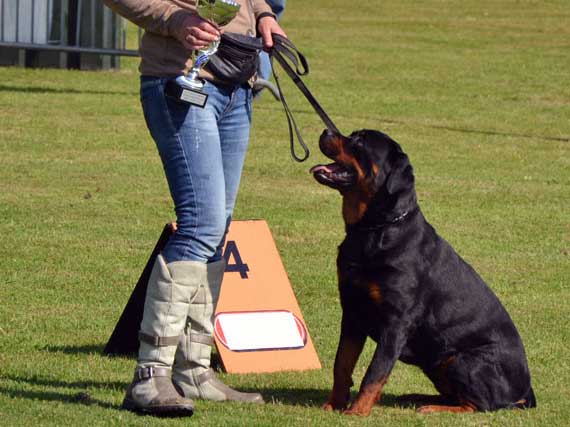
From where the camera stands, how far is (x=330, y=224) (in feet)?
32.3

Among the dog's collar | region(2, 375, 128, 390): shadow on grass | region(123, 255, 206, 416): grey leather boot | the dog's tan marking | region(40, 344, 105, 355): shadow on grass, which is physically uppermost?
the dog's collar

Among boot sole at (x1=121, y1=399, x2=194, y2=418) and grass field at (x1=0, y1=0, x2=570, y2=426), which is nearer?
boot sole at (x1=121, y1=399, x2=194, y2=418)

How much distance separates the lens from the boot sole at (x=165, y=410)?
4.82 m

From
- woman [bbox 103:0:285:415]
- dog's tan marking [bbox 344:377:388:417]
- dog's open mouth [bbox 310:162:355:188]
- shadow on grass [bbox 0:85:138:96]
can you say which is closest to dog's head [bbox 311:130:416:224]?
dog's open mouth [bbox 310:162:355:188]

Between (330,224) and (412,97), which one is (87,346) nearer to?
(330,224)

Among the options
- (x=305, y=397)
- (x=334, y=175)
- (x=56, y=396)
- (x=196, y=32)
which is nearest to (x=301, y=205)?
(x=305, y=397)

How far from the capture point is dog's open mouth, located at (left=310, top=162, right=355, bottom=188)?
5172mm

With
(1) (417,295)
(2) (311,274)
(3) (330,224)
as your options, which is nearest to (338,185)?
(1) (417,295)

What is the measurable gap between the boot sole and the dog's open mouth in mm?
1093

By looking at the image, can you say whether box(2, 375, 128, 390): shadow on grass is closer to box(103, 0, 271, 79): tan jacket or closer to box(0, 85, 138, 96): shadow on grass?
box(103, 0, 271, 79): tan jacket

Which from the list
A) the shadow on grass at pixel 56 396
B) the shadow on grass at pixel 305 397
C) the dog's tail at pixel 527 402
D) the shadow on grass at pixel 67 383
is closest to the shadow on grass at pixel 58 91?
the shadow on grass at pixel 67 383

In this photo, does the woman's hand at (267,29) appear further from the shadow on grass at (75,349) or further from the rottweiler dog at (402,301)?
the shadow on grass at (75,349)

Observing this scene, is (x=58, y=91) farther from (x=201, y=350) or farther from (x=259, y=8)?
(x=201, y=350)

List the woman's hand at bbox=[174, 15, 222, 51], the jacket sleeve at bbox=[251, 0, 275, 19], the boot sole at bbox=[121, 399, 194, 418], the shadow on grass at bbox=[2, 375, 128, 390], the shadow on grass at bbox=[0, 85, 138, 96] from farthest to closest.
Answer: the shadow on grass at bbox=[0, 85, 138, 96], the shadow on grass at bbox=[2, 375, 128, 390], the jacket sleeve at bbox=[251, 0, 275, 19], the boot sole at bbox=[121, 399, 194, 418], the woman's hand at bbox=[174, 15, 222, 51]
